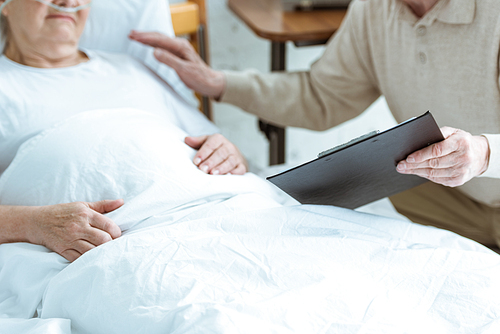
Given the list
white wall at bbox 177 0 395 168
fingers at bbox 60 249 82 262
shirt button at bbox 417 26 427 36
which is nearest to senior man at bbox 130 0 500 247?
shirt button at bbox 417 26 427 36

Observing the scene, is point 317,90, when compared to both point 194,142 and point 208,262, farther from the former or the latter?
point 208,262

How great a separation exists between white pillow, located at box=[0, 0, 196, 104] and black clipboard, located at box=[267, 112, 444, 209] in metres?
0.55

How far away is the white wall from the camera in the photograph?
195 centimetres

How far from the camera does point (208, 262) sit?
2.39 feet

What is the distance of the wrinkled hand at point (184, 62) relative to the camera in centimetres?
126

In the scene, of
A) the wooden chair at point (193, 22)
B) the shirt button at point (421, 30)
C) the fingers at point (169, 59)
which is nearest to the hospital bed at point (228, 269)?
the fingers at point (169, 59)

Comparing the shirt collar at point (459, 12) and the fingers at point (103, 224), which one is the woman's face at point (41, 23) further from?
the shirt collar at point (459, 12)

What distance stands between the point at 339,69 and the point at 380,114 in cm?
110

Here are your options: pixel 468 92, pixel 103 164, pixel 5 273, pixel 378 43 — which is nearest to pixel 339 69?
pixel 378 43

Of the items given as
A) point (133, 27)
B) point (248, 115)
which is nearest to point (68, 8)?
point (133, 27)

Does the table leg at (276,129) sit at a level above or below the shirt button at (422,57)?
below

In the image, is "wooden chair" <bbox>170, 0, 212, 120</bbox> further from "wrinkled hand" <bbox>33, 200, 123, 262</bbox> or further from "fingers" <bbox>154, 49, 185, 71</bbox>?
"wrinkled hand" <bbox>33, 200, 123, 262</bbox>

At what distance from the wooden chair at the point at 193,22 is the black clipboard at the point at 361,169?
77 cm

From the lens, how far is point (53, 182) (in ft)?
2.97
